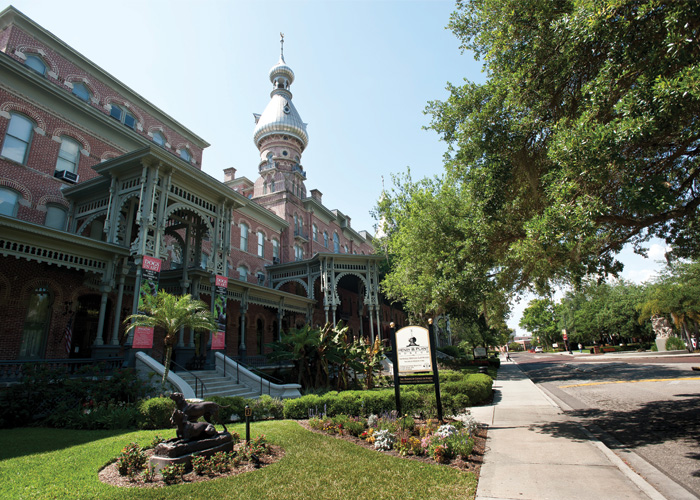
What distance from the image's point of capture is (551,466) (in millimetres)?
6105

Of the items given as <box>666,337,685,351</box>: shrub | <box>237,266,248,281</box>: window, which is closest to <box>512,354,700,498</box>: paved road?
<box>237,266,248,281</box>: window

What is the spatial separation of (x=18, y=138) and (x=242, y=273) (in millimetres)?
14620

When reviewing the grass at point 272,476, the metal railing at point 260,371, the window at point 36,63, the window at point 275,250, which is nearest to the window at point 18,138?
the window at point 36,63

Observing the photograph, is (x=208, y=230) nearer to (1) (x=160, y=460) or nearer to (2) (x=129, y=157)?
(2) (x=129, y=157)

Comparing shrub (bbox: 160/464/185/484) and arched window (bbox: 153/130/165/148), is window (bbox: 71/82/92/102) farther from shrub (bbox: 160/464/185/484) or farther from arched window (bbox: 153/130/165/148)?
shrub (bbox: 160/464/185/484)

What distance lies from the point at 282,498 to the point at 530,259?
721cm

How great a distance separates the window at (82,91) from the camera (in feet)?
64.8

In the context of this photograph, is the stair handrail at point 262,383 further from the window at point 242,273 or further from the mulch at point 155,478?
the window at point 242,273

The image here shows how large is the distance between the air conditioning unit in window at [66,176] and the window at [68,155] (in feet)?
Answer: 0.59

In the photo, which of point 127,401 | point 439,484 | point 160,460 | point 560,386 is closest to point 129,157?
point 127,401

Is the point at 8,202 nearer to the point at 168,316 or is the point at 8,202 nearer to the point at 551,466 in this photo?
the point at 168,316

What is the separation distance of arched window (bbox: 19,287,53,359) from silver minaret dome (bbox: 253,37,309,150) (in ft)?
99.8

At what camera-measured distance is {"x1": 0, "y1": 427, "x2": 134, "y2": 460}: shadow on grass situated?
6.96m

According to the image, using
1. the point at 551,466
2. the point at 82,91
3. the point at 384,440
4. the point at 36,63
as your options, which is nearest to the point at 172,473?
the point at 384,440
